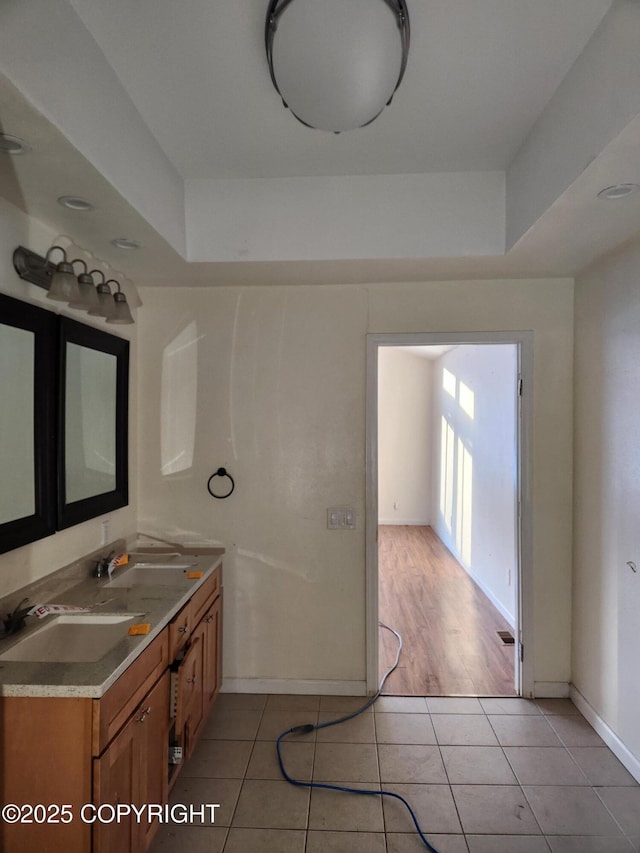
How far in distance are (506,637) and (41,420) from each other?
340 cm

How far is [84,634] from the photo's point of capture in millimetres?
1758

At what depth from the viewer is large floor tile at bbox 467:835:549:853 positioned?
175cm

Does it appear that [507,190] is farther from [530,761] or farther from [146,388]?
[530,761]

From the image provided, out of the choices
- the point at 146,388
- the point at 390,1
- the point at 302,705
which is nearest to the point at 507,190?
the point at 390,1

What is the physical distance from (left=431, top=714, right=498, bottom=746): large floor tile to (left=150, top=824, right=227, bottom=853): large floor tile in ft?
3.72

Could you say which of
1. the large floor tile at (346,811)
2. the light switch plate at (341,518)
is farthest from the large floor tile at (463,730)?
the light switch plate at (341,518)

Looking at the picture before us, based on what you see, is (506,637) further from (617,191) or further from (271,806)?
(617,191)

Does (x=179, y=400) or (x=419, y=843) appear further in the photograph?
(x=179, y=400)

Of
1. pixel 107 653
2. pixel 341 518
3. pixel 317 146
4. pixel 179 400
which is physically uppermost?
pixel 317 146

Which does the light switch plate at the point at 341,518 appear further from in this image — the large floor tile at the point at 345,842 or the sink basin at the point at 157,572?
the large floor tile at the point at 345,842

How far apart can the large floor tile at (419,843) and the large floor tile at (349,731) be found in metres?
0.55

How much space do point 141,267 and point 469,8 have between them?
71.4 inches

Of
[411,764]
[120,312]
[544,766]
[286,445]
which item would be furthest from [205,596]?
[544,766]

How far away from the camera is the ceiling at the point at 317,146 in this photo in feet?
4.42
